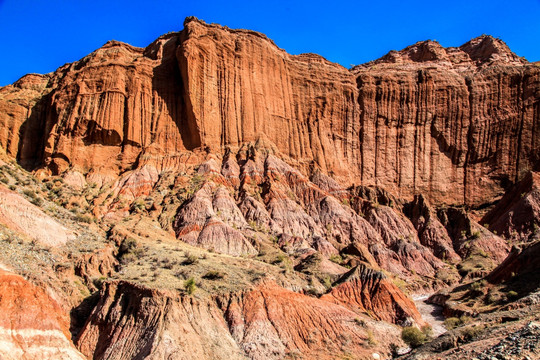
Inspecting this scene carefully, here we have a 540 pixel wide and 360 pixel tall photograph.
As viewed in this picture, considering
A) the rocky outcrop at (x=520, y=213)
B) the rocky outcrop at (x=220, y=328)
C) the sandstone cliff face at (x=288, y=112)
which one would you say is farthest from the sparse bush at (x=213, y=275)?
the rocky outcrop at (x=520, y=213)

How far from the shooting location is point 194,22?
221ft

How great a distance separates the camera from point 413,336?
3247 cm

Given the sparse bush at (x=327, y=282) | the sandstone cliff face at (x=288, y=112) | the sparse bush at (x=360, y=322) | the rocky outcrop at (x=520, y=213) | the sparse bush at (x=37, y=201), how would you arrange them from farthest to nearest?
the sandstone cliff face at (x=288, y=112) < the rocky outcrop at (x=520, y=213) < the sparse bush at (x=37, y=201) < the sparse bush at (x=327, y=282) < the sparse bush at (x=360, y=322)

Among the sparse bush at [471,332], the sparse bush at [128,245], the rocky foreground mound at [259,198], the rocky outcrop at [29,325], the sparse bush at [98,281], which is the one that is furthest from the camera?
the sparse bush at [128,245]

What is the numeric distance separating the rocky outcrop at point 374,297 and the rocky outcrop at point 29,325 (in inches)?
685

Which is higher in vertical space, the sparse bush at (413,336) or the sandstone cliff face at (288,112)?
the sandstone cliff face at (288,112)

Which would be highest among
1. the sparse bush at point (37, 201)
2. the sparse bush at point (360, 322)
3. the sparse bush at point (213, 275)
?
the sparse bush at point (37, 201)

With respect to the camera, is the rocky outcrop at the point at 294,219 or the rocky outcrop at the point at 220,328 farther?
the rocky outcrop at the point at 294,219

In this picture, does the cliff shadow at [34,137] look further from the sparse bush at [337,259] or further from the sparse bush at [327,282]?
the sparse bush at [327,282]

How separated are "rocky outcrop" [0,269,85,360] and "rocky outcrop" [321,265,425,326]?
1740cm

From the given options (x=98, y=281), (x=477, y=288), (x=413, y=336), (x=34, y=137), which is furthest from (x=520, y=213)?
(x=34, y=137)

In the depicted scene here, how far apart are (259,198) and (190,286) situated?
25.7m

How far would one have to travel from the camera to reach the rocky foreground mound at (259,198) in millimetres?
31078

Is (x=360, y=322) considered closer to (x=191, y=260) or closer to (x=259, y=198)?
(x=191, y=260)
